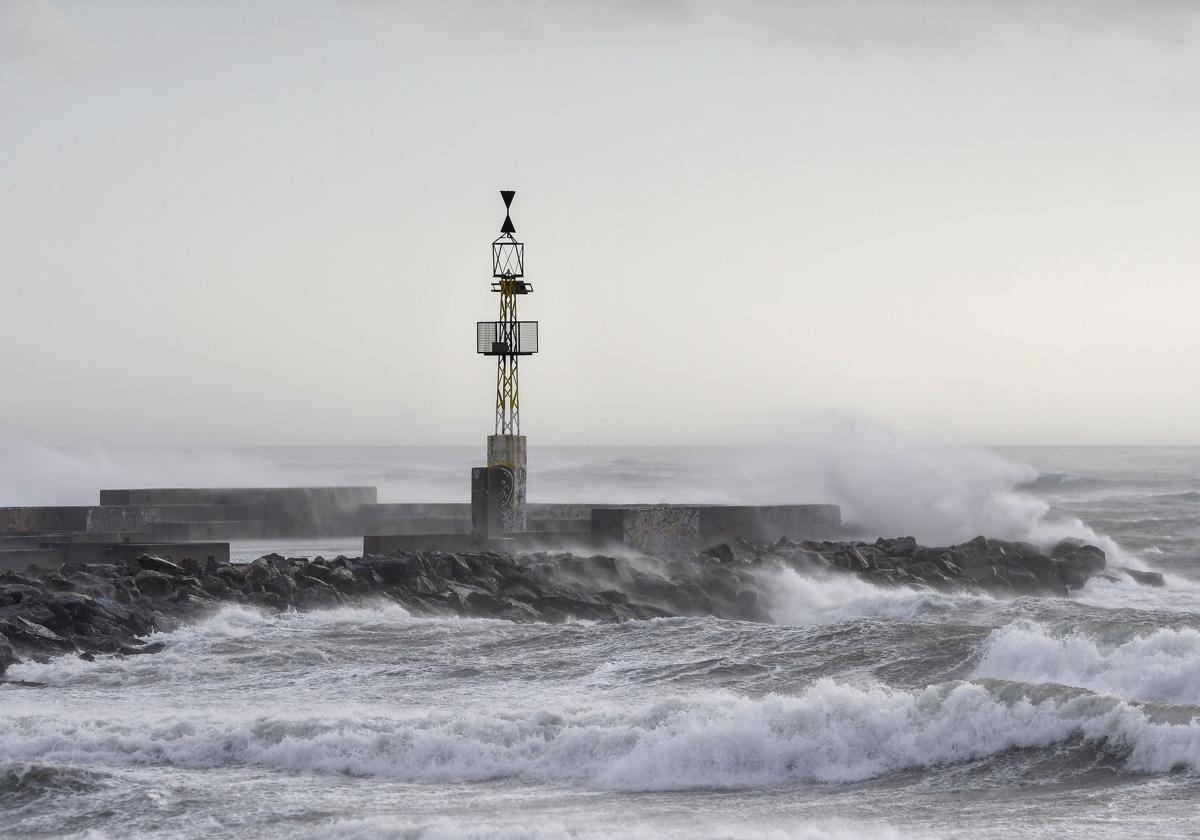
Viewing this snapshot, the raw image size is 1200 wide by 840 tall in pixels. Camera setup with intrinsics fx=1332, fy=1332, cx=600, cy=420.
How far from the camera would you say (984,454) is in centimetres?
3072

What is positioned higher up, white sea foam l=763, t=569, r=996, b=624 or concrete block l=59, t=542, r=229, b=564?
concrete block l=59, t=542, r=229, b=564

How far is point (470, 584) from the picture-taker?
16.5 meters

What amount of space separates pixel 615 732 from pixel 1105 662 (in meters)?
3.96

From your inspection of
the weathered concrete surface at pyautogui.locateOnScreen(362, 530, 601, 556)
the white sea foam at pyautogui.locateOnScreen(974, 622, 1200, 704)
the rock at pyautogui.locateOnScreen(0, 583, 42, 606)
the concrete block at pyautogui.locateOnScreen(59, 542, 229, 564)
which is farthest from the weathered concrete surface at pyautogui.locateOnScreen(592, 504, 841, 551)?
the white sea foam at pyautogui.locateOnScreen(974, 622, 1200, 704)

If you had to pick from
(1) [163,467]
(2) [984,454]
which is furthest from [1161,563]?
(1) [163,467]

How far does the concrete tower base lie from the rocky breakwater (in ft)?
3.13

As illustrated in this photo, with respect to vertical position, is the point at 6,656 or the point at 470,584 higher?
the point at 470,584

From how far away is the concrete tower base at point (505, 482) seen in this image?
19.4 m

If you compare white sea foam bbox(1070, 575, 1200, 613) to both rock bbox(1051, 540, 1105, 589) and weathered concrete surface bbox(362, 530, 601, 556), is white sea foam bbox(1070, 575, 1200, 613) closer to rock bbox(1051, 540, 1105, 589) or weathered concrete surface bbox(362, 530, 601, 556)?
rock bbox(1051, 540, 1105, 589)

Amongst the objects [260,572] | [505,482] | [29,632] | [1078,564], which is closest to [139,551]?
[260,572]

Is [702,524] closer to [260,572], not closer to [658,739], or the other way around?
[260,572]

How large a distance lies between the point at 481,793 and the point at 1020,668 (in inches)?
186

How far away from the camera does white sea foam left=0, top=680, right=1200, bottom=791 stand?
28.6ft

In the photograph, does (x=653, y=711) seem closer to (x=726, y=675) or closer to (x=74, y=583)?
(x=726, y=675)
